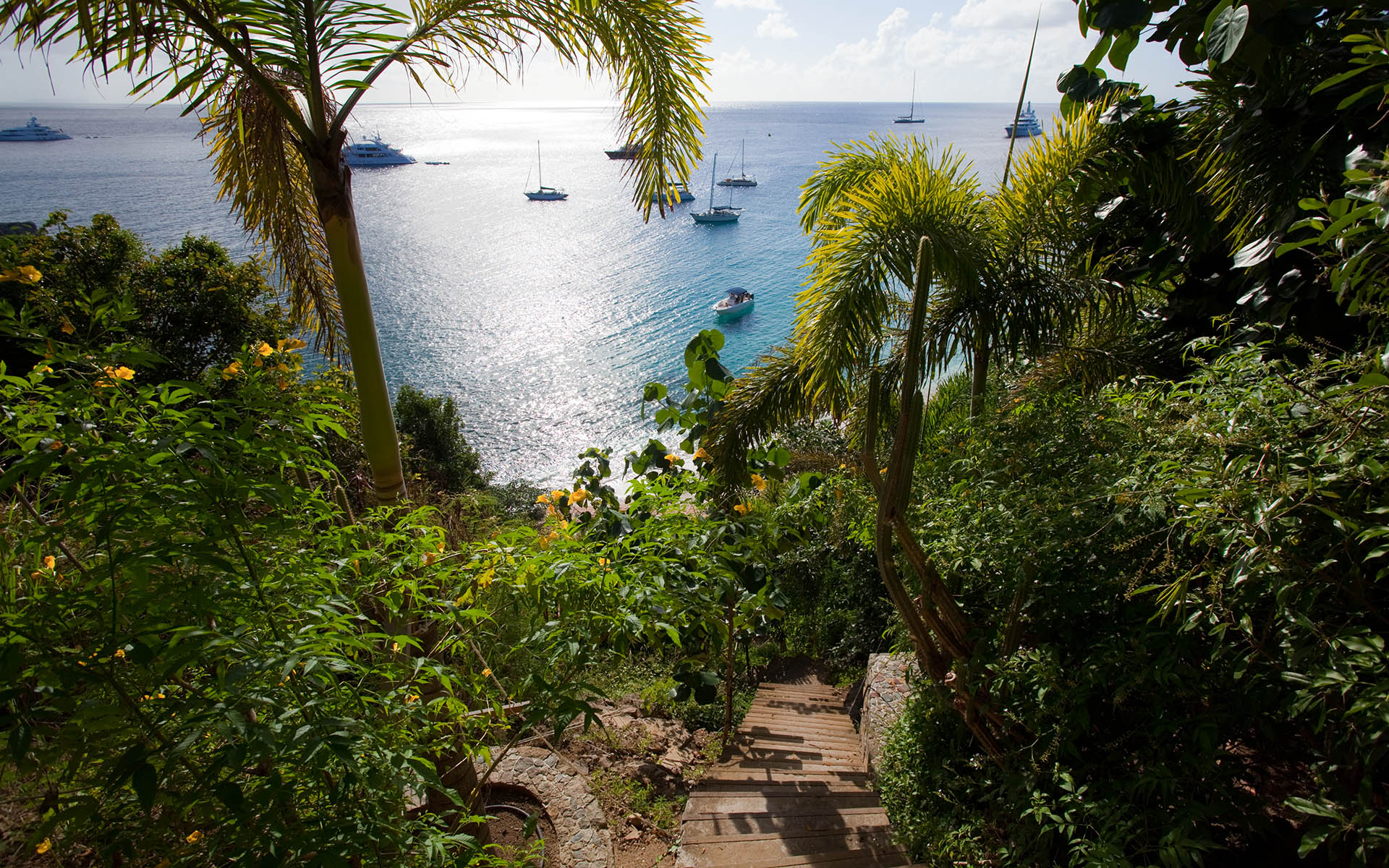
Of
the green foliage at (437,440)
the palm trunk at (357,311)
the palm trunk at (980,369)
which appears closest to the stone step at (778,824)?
the palm trunk at (357,311)

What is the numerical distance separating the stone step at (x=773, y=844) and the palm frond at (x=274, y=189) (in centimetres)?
324

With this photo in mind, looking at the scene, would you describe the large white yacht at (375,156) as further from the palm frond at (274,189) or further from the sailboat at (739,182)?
the palm frond at (274,189)

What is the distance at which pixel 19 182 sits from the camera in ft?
141

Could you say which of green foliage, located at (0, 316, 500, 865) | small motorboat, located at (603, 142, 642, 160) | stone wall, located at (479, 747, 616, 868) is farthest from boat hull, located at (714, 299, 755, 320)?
green foliage, located at (0, 316, 500, 865)

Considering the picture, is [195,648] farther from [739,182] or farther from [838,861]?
[739,182]

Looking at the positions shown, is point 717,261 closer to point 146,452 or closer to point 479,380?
point 479,380

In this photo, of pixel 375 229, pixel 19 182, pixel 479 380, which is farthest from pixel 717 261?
pixel 19 182

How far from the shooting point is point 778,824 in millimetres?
3447

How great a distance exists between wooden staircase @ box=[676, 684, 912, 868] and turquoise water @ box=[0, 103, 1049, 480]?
10.9m

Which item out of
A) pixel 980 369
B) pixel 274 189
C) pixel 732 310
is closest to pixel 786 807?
pixel 980 369

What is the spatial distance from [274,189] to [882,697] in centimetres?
474

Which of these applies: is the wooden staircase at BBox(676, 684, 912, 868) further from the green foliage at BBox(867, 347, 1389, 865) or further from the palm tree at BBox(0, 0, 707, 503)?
the palm tree at BBox(0, 0, 707, 503)

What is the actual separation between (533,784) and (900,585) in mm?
2398

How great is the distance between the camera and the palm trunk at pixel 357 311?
2645 mm
